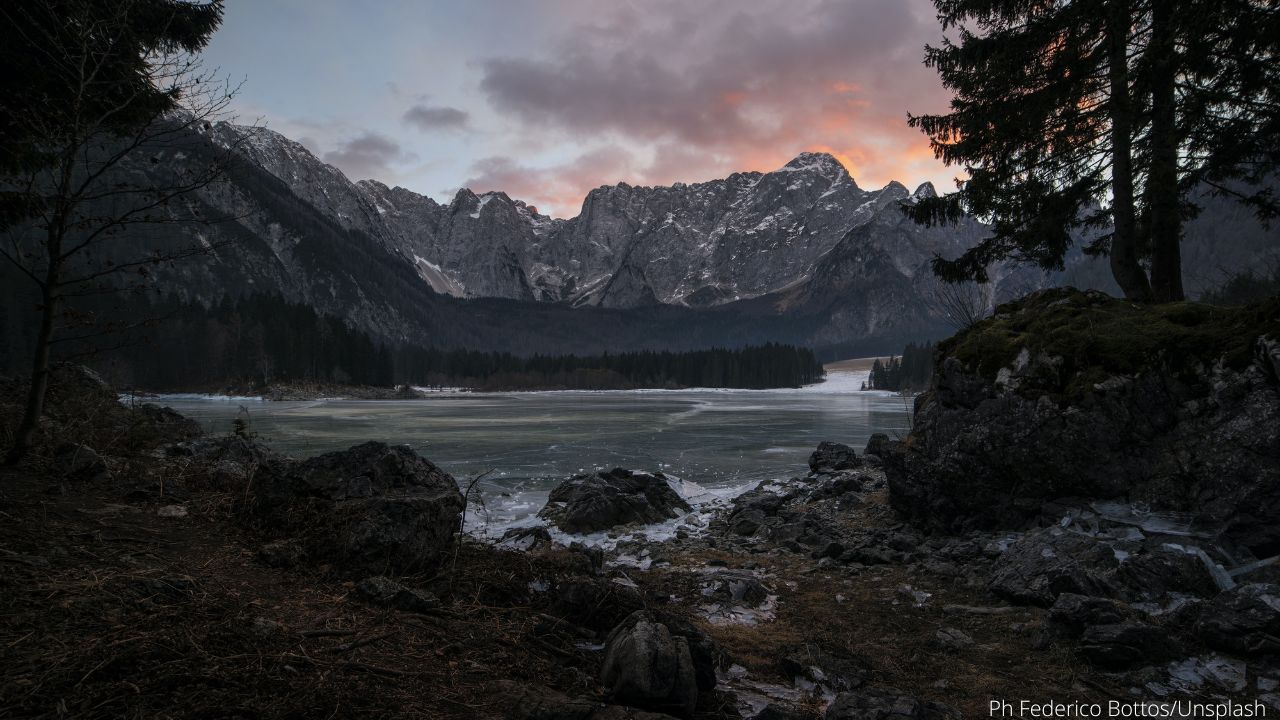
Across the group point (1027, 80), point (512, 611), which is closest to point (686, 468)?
point (1027, 80)

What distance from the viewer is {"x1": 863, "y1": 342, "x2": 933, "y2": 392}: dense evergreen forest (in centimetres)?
14077

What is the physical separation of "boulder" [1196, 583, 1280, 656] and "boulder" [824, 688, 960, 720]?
2943 mm

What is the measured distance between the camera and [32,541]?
14.8 ft

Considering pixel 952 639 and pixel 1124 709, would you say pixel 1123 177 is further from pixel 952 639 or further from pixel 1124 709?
pixel 1124 709

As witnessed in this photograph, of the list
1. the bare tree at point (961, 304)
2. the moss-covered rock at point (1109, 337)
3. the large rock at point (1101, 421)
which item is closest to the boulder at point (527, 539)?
the large rock at point (1101, 421)

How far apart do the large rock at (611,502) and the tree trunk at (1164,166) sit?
1221cm

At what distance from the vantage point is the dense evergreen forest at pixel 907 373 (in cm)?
14077

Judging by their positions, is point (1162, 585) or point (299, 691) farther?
point (1162, 585)

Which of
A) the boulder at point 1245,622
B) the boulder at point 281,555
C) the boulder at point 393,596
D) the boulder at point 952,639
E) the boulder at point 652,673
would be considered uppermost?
the boulder at point 281,555

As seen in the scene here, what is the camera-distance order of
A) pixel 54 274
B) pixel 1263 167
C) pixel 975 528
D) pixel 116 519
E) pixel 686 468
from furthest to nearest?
pixel 686 468
pixel 1263 167
pixel 975 528
pixel 54 274
pixel 116 519

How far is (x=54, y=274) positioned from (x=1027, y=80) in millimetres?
18199

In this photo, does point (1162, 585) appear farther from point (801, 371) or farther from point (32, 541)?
point (801, 371)

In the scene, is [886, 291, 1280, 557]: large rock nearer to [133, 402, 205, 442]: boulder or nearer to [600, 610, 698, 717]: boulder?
[600, 610, 698, 717]: boulder

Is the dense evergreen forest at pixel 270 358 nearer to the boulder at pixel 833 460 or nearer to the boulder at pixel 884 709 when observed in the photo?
the boulder at pixel 833 460
